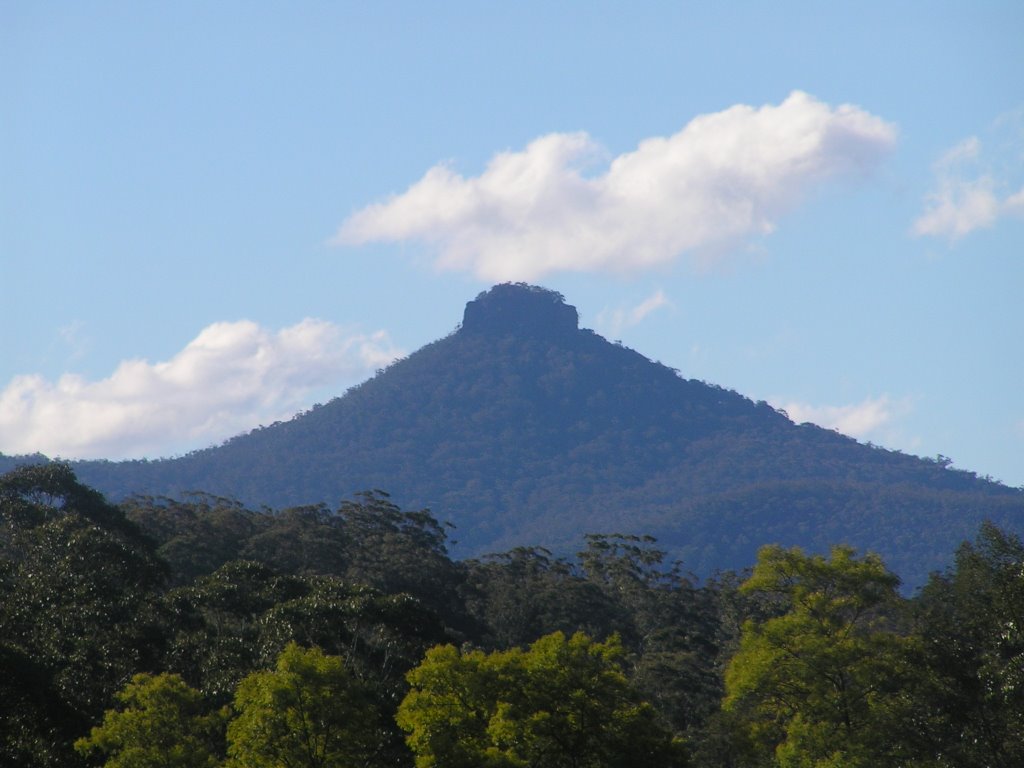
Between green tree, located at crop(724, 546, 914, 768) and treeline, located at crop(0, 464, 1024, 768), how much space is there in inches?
2.5

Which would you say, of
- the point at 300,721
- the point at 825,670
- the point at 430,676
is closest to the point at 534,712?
the point at 430,676

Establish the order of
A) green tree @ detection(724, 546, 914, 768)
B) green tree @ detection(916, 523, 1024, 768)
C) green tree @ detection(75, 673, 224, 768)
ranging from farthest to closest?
green tree @ detection(724, 546, 914, 768)
green tree @ detection(916, 523, 1024, 768)
green tree @ detection(75, 673, 224, 768)

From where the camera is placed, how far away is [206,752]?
3531 cm

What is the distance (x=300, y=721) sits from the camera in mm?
34656

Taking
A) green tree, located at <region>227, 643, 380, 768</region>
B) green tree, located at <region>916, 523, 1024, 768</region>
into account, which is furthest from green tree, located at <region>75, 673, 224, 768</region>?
green tree, located at <region>916, 523, 1024, 768</region>

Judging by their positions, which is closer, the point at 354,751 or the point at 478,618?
the point at 354,751

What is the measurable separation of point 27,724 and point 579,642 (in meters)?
14.5

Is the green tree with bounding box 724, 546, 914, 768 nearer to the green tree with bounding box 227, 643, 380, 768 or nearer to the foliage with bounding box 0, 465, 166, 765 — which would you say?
the green tree with bounding box 227, 643, 380, 768

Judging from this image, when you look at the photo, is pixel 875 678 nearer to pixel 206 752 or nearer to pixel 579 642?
pixel 579 642

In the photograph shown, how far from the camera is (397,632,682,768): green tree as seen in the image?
3544cm

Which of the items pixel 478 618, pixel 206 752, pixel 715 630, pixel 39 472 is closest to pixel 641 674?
pixel 478 618

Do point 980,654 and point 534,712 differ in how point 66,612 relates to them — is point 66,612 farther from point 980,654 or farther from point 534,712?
point 980,654

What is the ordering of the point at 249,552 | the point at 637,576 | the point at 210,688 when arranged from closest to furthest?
the point at 210,688, the point at 249,552, the point at 637,576

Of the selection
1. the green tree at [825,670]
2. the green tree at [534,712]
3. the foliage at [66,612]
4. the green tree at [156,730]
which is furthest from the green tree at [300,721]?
the green tree at [825,670]
